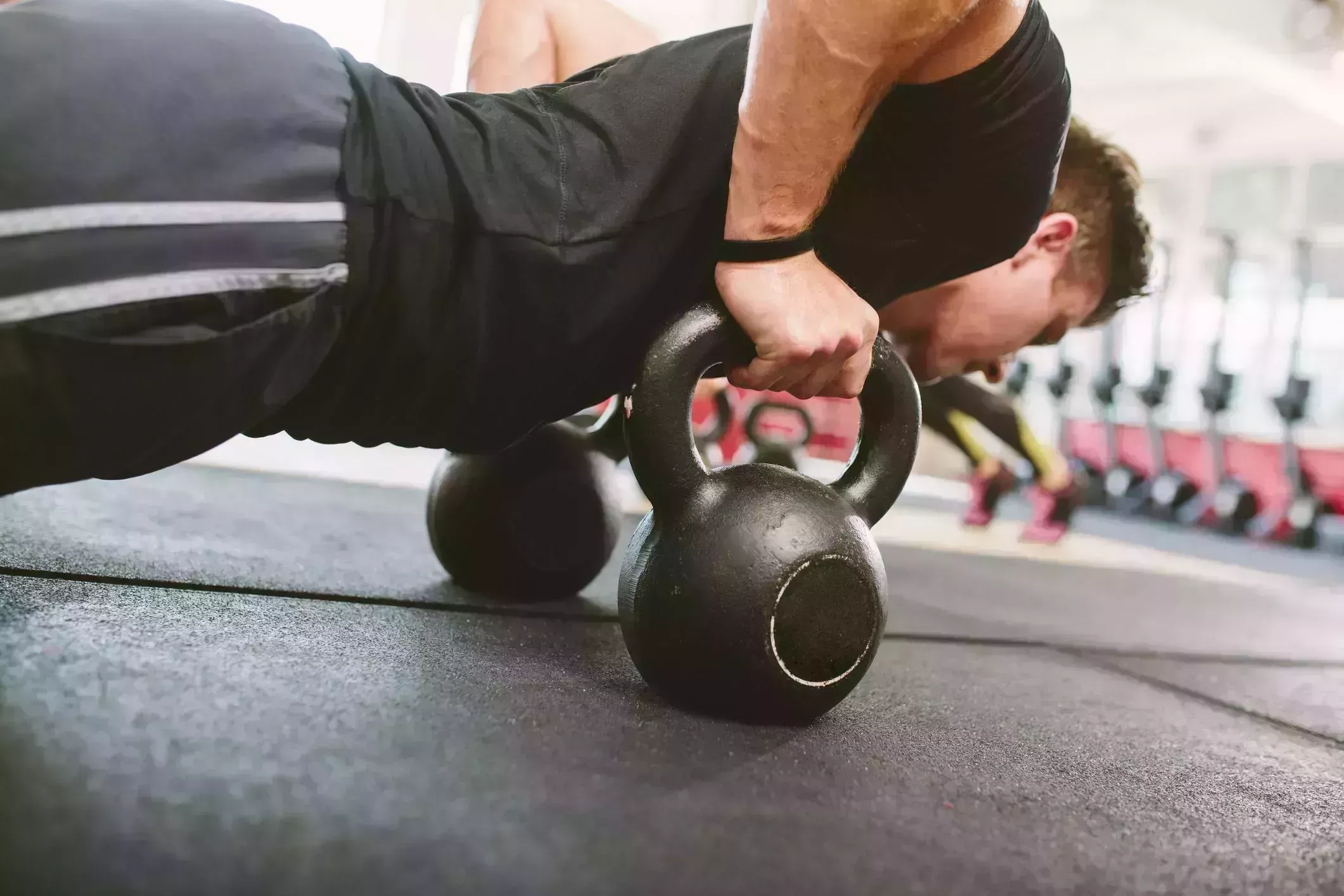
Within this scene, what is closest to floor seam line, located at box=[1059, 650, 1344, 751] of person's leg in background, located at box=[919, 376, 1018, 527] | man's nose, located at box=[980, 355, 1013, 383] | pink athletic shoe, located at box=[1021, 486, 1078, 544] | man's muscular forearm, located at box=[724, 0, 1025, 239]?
man's nose, located at box=[980, 355, 1013, 383]

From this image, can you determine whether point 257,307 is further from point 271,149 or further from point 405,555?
point 405,555

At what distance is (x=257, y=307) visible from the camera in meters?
0.60

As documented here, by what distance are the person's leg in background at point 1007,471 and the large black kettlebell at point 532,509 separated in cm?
191

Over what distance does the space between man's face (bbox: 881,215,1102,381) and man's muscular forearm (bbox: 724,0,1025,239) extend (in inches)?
13.0

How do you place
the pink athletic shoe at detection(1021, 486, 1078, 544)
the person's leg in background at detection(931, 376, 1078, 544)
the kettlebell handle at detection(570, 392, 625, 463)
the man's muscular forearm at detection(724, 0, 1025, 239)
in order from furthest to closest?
the pink athletic shoe at detection(1021, 486, 1078, 544) → the person's leg in background at detection(931, 376, 1078, 544) → the kettlebell handle at detection(570, 392, 625, 463) → the man's muscular forearm at detection(724, 0, 1025, 239)

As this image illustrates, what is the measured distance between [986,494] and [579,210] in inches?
117

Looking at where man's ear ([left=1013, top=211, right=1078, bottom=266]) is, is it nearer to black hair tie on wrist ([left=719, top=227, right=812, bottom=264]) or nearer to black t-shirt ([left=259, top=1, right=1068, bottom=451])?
black t-shirt ([left=259, top=1, right=1068, bottom=451])

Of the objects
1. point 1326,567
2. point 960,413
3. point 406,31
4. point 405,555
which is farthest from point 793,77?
point 1326,567

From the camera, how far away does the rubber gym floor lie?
1.46 feet

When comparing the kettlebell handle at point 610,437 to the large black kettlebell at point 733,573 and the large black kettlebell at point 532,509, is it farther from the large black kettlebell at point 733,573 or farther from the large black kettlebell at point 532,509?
the large black kettlebell at point 733,573

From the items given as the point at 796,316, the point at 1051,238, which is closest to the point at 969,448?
the point at 1051,238

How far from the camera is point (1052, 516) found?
316cm

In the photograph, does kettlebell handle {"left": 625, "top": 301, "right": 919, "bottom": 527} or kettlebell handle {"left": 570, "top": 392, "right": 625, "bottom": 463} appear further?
kettlebell handle {"left": 570, "top": 392, "right": 625, "bottom": 463}

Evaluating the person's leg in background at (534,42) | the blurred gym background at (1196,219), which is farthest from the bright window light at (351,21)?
the person's leg in background at (534,42)
